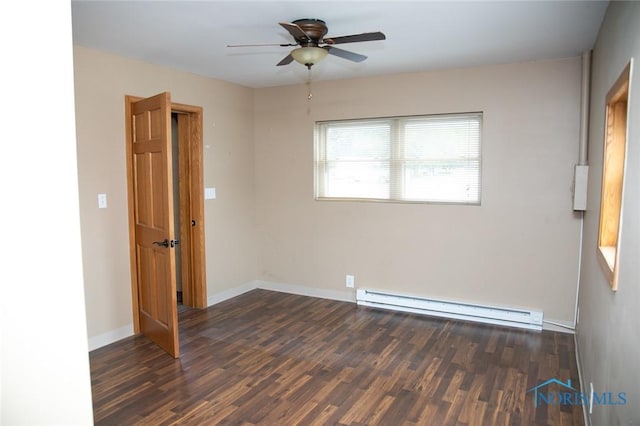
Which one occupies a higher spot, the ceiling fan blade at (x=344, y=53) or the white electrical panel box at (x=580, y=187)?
the ceiling fan blade at (x=344, y=53)

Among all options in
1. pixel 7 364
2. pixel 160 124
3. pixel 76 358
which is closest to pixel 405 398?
pixel 76 358

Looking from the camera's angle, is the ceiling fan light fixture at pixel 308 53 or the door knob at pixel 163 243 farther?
the door knob at pixel 163 243

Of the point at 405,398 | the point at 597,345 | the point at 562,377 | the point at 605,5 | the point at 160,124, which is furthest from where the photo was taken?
the point at 160,124

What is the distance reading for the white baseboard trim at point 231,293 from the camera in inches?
194

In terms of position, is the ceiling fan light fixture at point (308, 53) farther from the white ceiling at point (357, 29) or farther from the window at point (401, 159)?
the window at point (401, 159)

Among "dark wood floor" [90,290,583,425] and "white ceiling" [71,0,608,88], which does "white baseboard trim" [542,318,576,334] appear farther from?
"white ceiling" [71,0,608,88]

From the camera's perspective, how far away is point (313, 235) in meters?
5.21

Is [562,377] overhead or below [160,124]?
below

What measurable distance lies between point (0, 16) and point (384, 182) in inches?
155

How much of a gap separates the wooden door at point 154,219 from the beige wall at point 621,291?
2.89 metres

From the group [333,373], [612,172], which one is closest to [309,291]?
[333,373]

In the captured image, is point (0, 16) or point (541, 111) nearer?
point (0, 16)

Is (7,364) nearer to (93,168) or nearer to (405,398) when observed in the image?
(405,398)

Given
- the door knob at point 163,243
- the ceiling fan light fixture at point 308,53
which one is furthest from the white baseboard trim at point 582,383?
the door knob at point 163,243
